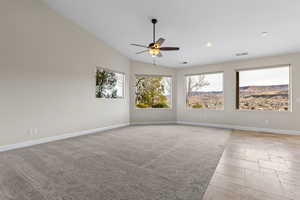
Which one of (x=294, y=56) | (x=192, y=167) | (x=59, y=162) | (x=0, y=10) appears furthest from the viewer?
(x=294, y=56)

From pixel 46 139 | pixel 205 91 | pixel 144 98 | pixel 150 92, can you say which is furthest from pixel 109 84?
pixel 205 91

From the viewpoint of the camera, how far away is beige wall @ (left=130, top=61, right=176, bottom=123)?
22.0 feet

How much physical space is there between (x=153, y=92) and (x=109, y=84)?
2184 millimetres

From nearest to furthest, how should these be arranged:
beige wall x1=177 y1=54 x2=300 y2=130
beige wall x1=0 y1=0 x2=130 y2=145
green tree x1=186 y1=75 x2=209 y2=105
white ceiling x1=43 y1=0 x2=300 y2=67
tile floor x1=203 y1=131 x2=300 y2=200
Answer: tile floor x1=203 y1=131 x2=300 y2=200 < white ceiling x1=43 y1=0 x2=300 y2=67 < beige wall x1=0 y1=0 x2=130 y2=145 < beige wall x1=177 y1=54 x2=300 y2=130 < green tree x1=186 y1=75 x2=209 y2=105

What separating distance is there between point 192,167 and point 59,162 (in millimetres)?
2347

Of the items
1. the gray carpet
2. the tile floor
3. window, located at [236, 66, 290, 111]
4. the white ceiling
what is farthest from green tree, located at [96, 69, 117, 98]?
window, located at [236, 66, 290, 111]

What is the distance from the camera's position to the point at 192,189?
6.09 feet

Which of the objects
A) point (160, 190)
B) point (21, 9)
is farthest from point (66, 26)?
point (160, 190)

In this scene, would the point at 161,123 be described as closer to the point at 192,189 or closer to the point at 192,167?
the point at 192,167

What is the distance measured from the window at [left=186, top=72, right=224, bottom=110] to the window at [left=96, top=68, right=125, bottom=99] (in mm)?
3221

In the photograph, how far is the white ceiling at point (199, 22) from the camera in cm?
311

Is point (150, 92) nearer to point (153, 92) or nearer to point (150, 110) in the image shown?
point (153, 92)

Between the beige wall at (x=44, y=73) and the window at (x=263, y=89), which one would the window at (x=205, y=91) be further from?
the beige wall at (x=44, y=73)

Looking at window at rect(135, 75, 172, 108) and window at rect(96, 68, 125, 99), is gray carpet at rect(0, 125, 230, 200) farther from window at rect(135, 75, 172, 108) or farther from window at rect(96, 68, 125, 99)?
window at rect(135, 75, 172, 108)
